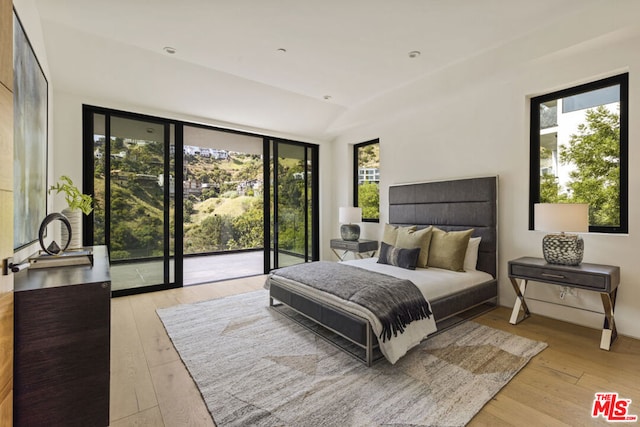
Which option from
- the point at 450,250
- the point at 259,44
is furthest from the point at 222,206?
the point at 450,250

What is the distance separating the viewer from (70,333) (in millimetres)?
1331

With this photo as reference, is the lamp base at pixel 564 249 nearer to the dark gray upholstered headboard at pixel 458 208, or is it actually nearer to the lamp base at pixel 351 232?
the dark gray upholstered headboard at pixel 458 208

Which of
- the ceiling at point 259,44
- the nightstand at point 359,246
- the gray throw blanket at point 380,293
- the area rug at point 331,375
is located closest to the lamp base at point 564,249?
the area rug at point 331,375

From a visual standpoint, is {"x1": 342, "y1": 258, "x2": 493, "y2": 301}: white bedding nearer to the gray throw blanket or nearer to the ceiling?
the gray throw blanket

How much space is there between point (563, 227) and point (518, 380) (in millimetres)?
1412

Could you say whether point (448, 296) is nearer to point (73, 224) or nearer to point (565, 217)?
point (565, 217)

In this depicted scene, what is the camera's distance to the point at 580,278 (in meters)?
2.49

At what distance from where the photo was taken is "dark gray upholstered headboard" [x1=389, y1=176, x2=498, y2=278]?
3.43 metres

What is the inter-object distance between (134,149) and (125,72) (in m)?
1.04

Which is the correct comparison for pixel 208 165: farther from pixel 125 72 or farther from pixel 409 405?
pixel 409 405

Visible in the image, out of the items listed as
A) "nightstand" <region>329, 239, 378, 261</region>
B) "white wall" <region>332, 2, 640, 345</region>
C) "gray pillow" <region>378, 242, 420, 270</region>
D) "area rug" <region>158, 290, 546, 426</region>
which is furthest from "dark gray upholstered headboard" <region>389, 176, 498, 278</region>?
"area rug" <region>158, 290, 546, 426</region>

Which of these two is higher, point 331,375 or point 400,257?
point 400,257

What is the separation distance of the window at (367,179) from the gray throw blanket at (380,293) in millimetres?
2468

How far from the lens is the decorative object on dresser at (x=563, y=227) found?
2.56 m
